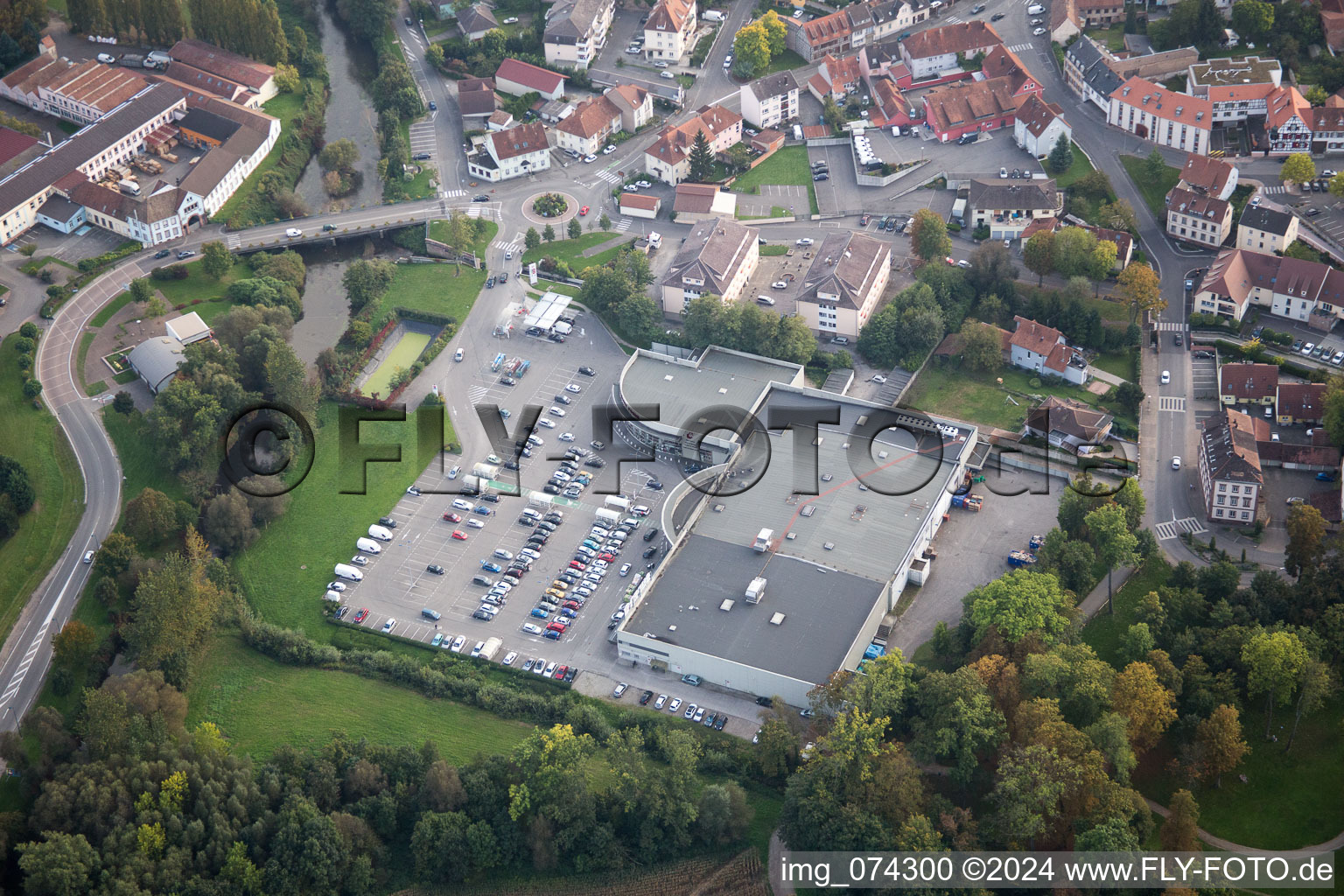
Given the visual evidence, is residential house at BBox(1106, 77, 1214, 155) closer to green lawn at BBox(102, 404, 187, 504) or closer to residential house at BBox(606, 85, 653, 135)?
residential house at BBox(606, 85, 653, 135)

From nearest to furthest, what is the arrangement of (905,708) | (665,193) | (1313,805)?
(1313,805) → (905,708) → (665,193)

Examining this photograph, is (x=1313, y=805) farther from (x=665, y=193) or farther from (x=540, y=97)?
(x=540, y=97)

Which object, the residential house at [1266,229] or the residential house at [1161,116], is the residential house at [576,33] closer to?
the residential house at [1161,116]

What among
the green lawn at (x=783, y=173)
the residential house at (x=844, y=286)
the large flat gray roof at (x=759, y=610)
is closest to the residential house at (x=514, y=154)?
the green lawn at (x=783, y=173)

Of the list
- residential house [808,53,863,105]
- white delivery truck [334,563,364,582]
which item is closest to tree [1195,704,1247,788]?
white delivery truck [334,563,364,582]

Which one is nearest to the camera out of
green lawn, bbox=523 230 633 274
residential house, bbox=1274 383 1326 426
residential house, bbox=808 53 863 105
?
residential house, bbox=1274 383 1326 426

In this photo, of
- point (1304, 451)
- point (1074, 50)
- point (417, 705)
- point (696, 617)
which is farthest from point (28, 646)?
point (1074, 50)

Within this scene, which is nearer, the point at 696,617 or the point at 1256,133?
the point at 696,617

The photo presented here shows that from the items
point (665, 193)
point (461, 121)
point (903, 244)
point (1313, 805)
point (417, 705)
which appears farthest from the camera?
point (461, 121)
